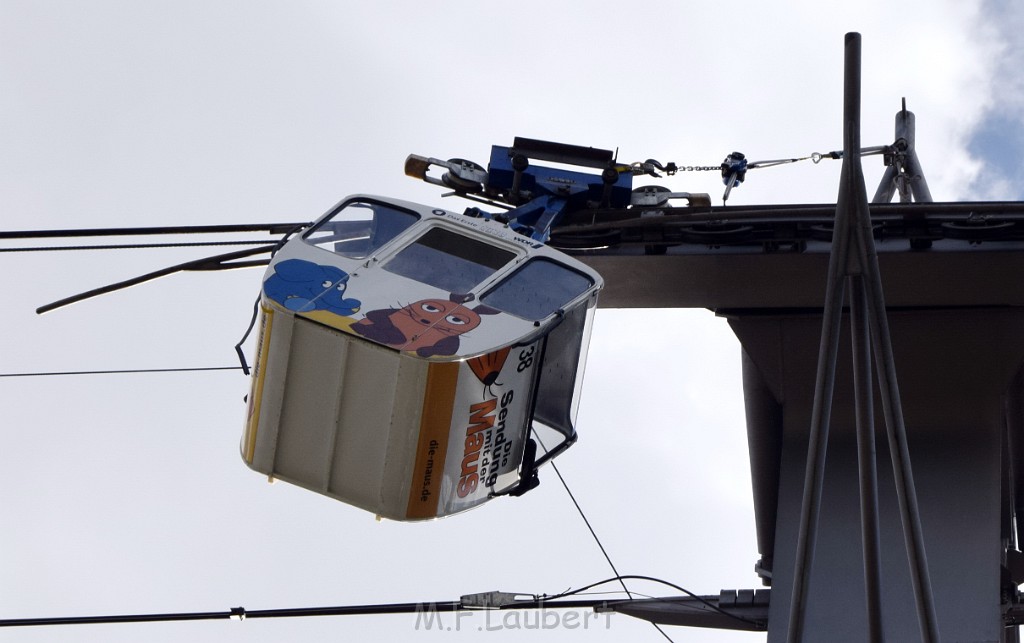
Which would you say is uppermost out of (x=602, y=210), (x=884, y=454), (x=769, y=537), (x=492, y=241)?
(x=602, y=210)

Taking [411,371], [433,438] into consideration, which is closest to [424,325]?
[411,371]

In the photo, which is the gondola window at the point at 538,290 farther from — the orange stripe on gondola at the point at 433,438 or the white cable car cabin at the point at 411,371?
the orange stripe on gondola at the point at 433,438

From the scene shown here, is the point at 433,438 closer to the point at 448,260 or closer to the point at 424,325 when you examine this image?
the point at 424,325

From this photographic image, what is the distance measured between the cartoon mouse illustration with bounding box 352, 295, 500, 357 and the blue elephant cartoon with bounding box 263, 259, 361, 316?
28cm

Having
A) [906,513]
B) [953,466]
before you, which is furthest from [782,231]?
[906,513]

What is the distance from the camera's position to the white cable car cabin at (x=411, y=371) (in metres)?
10.9

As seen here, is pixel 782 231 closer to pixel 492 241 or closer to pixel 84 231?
pixel 492 241

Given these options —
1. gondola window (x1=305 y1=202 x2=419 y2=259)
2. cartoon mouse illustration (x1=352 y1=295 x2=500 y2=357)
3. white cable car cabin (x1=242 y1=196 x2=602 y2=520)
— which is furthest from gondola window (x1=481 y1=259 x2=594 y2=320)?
gondola window (x1=305 y1=202 x2=419 y2=259)

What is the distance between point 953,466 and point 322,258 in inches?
333

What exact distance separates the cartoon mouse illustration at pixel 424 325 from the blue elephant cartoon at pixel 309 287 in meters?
0.28

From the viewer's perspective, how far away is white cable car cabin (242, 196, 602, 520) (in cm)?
1085

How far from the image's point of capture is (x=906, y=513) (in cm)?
1113

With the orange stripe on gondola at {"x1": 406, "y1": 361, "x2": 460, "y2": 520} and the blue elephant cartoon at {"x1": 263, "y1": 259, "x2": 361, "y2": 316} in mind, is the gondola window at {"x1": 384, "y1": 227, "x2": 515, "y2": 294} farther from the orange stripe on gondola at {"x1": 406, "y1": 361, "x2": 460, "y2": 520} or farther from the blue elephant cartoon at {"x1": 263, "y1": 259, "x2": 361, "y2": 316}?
the orange stripe on gondola at {"x1": 406, "y1": 361, "x2": 460, "y2": 520}

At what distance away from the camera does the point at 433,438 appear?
1089 centimetres
